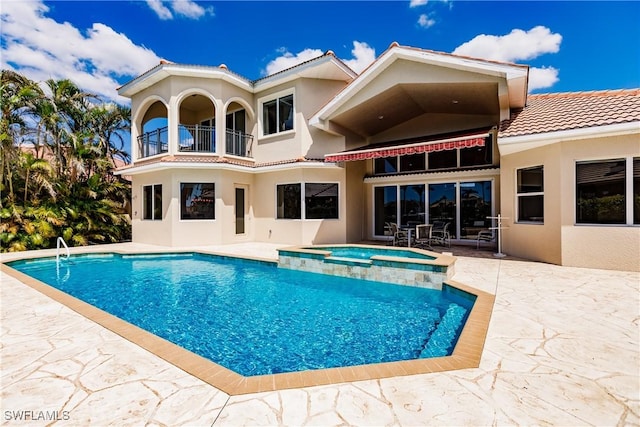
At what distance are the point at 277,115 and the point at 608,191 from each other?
2303 cm

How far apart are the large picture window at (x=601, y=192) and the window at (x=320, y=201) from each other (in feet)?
51.4

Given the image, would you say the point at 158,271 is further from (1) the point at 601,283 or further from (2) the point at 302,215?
(1) the point at 601,283

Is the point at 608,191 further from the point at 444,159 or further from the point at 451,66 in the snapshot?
the point at 444,159

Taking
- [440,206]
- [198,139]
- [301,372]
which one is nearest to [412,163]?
[440,206]

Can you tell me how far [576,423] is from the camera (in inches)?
169

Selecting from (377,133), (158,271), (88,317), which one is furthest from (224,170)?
(88,317)

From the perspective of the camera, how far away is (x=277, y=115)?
87.5 feet

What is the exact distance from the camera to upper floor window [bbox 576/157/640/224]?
1347cm

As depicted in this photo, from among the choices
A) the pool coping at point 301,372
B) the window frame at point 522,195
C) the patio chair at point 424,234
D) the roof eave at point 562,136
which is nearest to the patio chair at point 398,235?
the patio chair at point 424,234

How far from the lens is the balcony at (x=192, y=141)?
25797 mm

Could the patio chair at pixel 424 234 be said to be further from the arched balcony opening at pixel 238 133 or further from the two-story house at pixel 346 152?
the arched balcony opening at pixel 238 133

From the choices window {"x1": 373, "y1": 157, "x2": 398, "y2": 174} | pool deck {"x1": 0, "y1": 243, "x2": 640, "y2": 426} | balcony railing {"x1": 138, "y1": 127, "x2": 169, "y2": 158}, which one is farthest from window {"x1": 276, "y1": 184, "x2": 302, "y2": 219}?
pool deck {"x1": 0, "y1": 243, "x2": 640, "y2": 426}

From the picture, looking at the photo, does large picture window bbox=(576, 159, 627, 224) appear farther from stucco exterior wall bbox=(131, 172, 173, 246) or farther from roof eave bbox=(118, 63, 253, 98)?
stucco exterior wall bbox=(131, 172, 173, 246)

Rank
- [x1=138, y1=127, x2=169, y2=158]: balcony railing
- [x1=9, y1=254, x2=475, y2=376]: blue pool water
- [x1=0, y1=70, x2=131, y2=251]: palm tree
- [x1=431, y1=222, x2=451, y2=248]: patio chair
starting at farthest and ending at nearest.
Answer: [x1=138, y1=127, x2=169, y2=158]: balcony railing < [x1=0, y1=70, x2=131, y2=251]: palm tree < [x1=431, y1=222, x2=451, y2=248]: patio chair < [x1=9, y1=254, x2=475, y2=376]: blue pool water
